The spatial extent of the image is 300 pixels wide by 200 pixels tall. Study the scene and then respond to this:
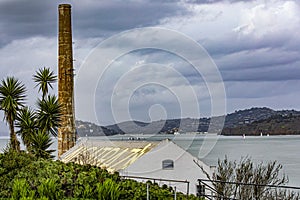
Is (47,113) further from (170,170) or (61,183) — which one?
(61,183)

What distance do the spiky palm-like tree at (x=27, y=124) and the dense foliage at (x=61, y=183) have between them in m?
8.49

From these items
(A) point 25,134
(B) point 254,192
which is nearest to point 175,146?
(B) point 254,192

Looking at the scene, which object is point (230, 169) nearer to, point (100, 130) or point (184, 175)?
point (184, 175)

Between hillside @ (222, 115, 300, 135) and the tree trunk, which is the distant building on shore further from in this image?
hillside @ (222, 115, 300, 135)

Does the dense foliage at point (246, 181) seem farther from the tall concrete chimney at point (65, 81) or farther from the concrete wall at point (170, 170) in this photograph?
the tall concrete chimney at point (65, 81)

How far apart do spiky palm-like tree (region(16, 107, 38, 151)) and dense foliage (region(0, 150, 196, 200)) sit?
8490 mm

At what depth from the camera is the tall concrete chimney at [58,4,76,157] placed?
39.3m


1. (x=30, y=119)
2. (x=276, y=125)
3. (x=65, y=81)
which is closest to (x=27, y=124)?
(x=30, y=119)

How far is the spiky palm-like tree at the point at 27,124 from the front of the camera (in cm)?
2947

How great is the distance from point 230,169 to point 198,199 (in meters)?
9.53

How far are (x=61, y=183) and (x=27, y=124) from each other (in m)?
11.5

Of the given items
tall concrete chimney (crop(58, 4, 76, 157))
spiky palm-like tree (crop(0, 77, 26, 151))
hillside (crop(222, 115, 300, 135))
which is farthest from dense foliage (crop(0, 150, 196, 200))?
hillside (crop(222, 115, 300, 135))

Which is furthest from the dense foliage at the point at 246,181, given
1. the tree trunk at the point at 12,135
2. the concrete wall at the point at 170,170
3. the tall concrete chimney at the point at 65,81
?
the tall concrete chimney at the point at 65,81

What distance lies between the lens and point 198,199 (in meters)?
19.5
